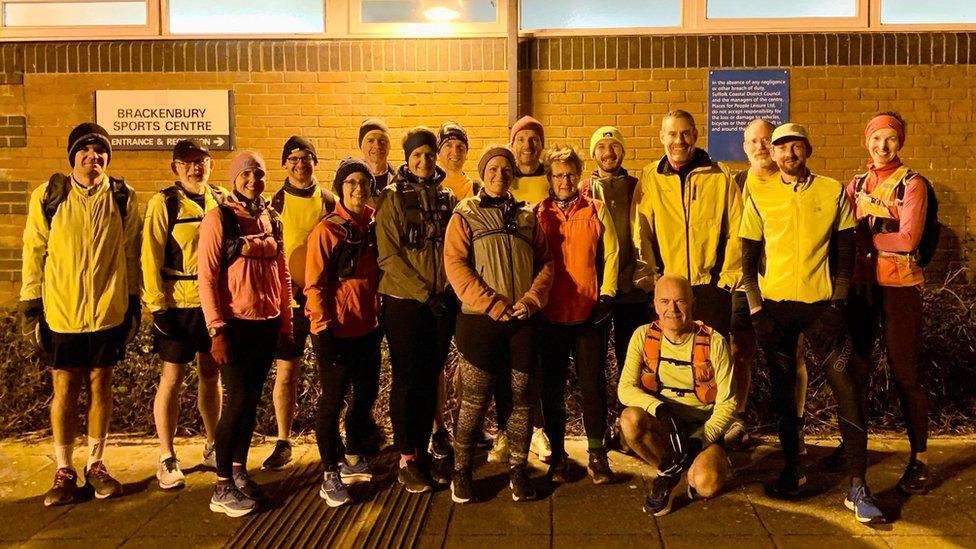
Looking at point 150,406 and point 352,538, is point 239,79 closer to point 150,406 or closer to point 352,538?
point 150,406

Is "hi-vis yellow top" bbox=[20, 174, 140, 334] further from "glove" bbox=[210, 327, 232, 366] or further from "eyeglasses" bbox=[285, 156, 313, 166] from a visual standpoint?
"eyeglasses" bbox=[285, 156, 313, 166]

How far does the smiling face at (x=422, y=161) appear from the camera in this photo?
4605mm

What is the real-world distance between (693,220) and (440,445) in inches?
82.1

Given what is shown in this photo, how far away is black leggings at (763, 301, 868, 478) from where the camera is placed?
14.1 ft

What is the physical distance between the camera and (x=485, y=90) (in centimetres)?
718

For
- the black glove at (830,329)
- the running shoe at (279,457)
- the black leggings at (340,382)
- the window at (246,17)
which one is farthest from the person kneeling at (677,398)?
the window at (246,17)

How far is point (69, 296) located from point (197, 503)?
135 centimetres

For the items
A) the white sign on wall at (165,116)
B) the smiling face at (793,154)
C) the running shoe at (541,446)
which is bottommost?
the running shoe at (541,446)

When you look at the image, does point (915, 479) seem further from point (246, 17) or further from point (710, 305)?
point (246, 17)

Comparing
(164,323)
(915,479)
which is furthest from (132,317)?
(915,479)

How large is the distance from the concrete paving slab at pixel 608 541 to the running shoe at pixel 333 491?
1.20 meters

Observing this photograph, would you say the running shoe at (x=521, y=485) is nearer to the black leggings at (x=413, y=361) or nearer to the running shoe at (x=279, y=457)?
the black leggings at (x=413, y=361)

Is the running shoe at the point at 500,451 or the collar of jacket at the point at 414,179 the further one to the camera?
the running shoe at the point at 500,451

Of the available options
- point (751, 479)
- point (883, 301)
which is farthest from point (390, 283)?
point (883, 301)
